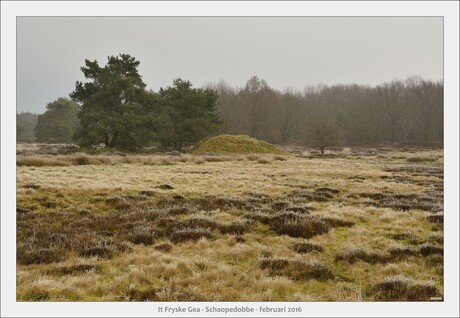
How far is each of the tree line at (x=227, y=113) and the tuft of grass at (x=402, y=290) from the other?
1160 cm

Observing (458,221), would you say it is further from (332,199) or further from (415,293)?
(332,199)

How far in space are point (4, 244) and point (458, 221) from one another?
820 centimetres

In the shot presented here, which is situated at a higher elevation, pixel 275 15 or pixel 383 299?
pixel 275 15

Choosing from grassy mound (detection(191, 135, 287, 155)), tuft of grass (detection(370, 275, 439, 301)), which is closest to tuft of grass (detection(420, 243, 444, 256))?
tuft of grass (detection(370, 275, 439, 301))

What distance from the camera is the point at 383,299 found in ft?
17.1

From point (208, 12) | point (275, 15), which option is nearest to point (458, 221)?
point (275, 15)

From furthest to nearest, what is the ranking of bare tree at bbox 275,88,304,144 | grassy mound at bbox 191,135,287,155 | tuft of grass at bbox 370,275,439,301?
bare tree at bbox 275,88,304,144
grassy mound at bbox 191,135,287,155
tuft of grass at bbox 370,275,439,301

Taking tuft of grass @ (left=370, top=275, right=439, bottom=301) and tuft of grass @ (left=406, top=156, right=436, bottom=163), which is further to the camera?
tuft of grass @ (left=406, top=156, right=436, bottom=163)

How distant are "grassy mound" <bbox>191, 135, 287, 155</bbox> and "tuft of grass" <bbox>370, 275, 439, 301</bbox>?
35417mm

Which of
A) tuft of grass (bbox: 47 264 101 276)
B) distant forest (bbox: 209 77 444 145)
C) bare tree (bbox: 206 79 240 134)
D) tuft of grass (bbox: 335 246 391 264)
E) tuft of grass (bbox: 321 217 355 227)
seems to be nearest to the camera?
tuft of grass (bbox: 47 264 101 276)

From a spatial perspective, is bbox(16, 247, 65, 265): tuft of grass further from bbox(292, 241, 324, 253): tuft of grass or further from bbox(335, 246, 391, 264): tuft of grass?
bbox(335, 246, 391, 264): tuft of grass

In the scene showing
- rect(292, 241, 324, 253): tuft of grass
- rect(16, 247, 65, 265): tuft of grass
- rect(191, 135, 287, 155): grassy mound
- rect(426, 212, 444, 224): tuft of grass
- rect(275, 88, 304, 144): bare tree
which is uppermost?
rect(275, 88, 304, 144): bare tree

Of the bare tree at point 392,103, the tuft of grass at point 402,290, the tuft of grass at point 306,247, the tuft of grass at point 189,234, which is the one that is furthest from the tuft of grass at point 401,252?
the bare tree at point 392,103

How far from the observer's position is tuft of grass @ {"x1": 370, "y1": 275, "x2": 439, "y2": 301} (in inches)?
204
